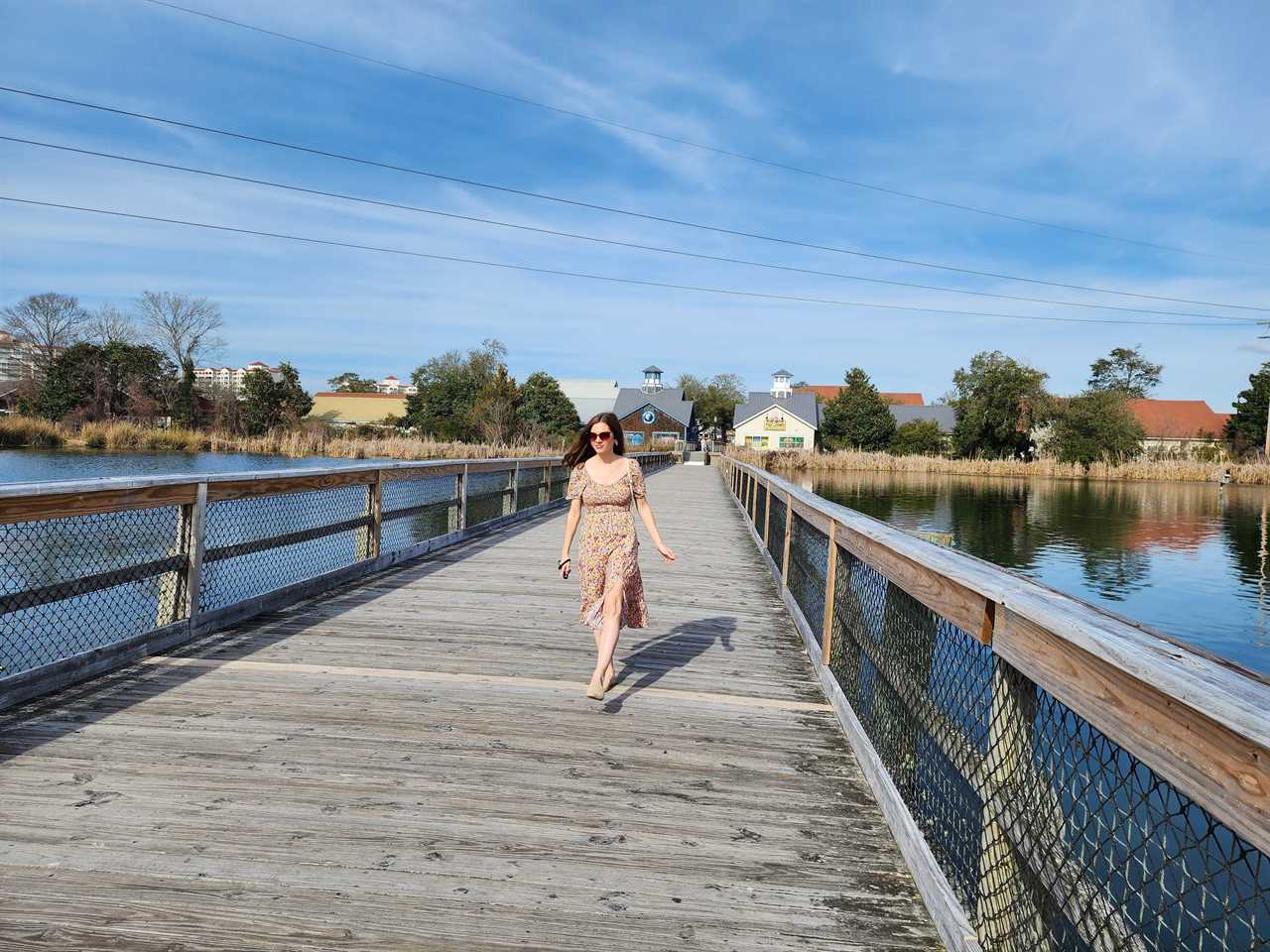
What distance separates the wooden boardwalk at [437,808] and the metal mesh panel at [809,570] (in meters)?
0.84

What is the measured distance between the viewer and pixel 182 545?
17.1ft

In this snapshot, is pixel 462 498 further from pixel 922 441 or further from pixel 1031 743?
pixel 922 441

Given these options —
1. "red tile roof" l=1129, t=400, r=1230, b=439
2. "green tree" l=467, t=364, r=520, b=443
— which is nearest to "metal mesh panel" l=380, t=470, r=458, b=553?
"green tree" l=467, t=364, r=520, b=443

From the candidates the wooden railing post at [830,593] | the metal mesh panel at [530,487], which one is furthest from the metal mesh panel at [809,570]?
the metal mesh panel at [530,487]

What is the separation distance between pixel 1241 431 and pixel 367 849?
73821mm

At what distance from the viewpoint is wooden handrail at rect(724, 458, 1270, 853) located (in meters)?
1.23

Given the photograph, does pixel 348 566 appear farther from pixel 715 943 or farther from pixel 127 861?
pixel 715 943

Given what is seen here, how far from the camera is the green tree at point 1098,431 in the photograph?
185 ft

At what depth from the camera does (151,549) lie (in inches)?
205

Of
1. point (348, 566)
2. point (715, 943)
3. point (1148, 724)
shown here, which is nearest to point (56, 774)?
point (715, 943)

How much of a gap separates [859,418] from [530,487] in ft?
197

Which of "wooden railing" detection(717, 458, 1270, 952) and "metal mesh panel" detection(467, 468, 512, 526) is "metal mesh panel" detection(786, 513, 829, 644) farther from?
"metal mesh panel" detection(467, 468, 512, 526)

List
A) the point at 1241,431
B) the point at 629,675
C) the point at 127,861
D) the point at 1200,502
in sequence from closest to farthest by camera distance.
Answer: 1. the point at 127,861
2. the point at 629,675
3. the point at 1200,502
4. the point at 1241,431

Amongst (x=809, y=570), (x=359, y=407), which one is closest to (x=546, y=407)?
(x=359, y=407)
